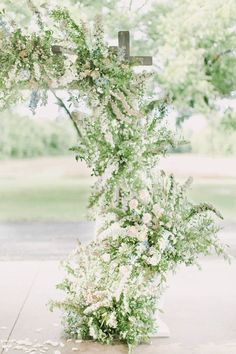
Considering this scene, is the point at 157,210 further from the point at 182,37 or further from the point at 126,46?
the point at 182,37

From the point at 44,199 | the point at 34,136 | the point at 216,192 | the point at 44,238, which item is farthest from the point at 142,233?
the point at 34,136

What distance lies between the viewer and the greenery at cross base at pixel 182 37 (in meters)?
11.4

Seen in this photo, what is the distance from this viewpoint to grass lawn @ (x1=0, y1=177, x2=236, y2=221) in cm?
1728

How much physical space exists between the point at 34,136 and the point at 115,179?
53.9ft

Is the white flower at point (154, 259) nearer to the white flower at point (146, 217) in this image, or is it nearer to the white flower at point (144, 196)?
the white flower at point (146, 217)

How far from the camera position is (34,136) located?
20750mm

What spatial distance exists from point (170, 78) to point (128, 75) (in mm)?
7575

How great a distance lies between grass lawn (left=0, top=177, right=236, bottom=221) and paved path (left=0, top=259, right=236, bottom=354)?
9.23 metres

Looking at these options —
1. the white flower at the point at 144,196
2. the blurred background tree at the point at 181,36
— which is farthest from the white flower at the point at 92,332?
the blurred background tree at the point at 181,36

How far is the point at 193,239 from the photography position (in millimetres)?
4422

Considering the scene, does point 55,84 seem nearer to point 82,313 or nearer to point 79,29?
point 79,29

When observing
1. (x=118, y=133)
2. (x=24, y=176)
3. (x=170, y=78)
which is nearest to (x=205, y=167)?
(x=24, y=176)

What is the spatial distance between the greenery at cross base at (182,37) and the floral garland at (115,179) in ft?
22.6

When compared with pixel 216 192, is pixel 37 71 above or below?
above
